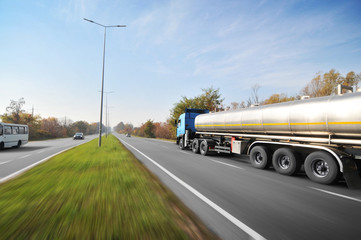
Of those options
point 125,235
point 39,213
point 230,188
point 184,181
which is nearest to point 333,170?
point 230,188

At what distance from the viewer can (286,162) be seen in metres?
7.88

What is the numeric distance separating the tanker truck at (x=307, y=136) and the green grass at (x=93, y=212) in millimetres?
5157

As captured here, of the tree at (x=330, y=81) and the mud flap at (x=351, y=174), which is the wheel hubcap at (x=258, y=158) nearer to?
the mud flap at (x=351, y=174)

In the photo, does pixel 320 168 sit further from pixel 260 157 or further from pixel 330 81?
pixel 330 81

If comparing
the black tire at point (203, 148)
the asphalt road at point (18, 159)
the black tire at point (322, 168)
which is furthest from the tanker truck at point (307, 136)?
the asphalt road at point (18, 159)

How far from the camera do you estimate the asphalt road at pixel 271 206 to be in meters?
3.18

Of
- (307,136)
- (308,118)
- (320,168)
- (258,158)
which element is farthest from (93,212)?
(258,158)

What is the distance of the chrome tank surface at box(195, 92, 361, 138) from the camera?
5840 mm

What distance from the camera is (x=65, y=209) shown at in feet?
12.0

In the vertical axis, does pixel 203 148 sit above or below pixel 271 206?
above

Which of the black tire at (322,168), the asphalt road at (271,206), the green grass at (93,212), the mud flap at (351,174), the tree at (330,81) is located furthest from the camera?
the tree at (330,81)

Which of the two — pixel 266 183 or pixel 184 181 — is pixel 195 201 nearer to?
pixel 184 181

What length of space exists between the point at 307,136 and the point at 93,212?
7476mm

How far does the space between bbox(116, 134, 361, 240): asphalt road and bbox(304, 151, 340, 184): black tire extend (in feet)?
0.90
